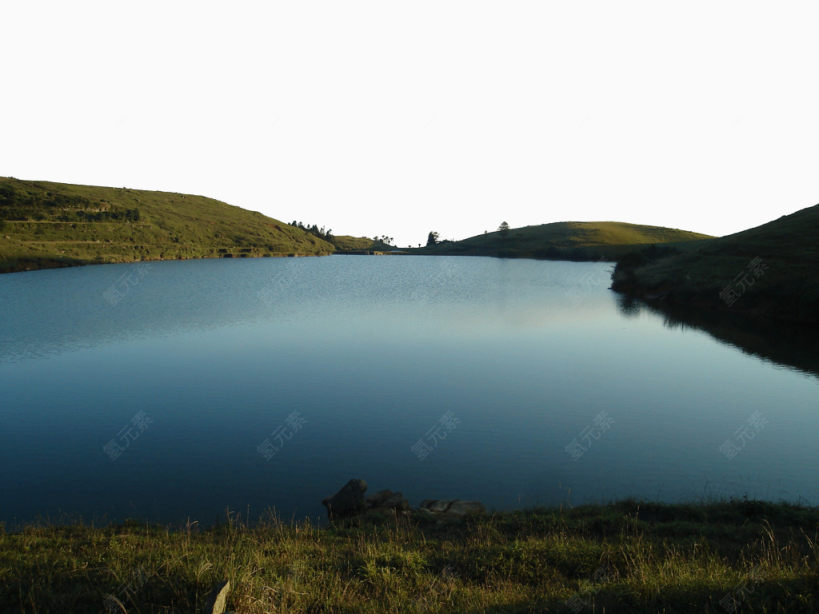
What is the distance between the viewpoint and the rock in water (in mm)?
15883

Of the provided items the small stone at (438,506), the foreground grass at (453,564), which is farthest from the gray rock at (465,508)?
the foreground grass at (453,564)

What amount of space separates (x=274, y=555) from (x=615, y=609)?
7.31 meters

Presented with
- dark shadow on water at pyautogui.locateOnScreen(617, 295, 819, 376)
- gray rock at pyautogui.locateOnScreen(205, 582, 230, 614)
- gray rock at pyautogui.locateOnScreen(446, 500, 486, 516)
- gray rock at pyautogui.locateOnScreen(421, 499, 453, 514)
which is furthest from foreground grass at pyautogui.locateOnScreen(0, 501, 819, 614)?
dark shadow on water at pyautogui.locateOnScreen(617, 295, 819, 376)

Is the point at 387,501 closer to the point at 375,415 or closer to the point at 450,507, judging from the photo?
the point at 450,507

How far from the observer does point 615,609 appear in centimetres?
770

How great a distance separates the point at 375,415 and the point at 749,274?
213ft

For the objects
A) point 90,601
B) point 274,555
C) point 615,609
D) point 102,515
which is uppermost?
point 615,609

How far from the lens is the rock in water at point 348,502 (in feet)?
52.1

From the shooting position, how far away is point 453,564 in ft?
34.8

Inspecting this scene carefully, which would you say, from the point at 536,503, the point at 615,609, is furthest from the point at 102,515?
the point at 615,609

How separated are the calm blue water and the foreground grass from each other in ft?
11.7

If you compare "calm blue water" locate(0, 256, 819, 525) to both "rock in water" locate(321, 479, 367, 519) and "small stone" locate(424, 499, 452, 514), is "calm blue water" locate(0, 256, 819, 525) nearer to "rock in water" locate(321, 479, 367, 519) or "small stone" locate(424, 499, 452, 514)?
"rock in water" locate(321, 479, 367, 519)

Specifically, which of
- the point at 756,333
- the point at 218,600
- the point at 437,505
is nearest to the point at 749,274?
the point at 756,333

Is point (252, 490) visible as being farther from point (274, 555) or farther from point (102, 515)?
point (274, 555)
